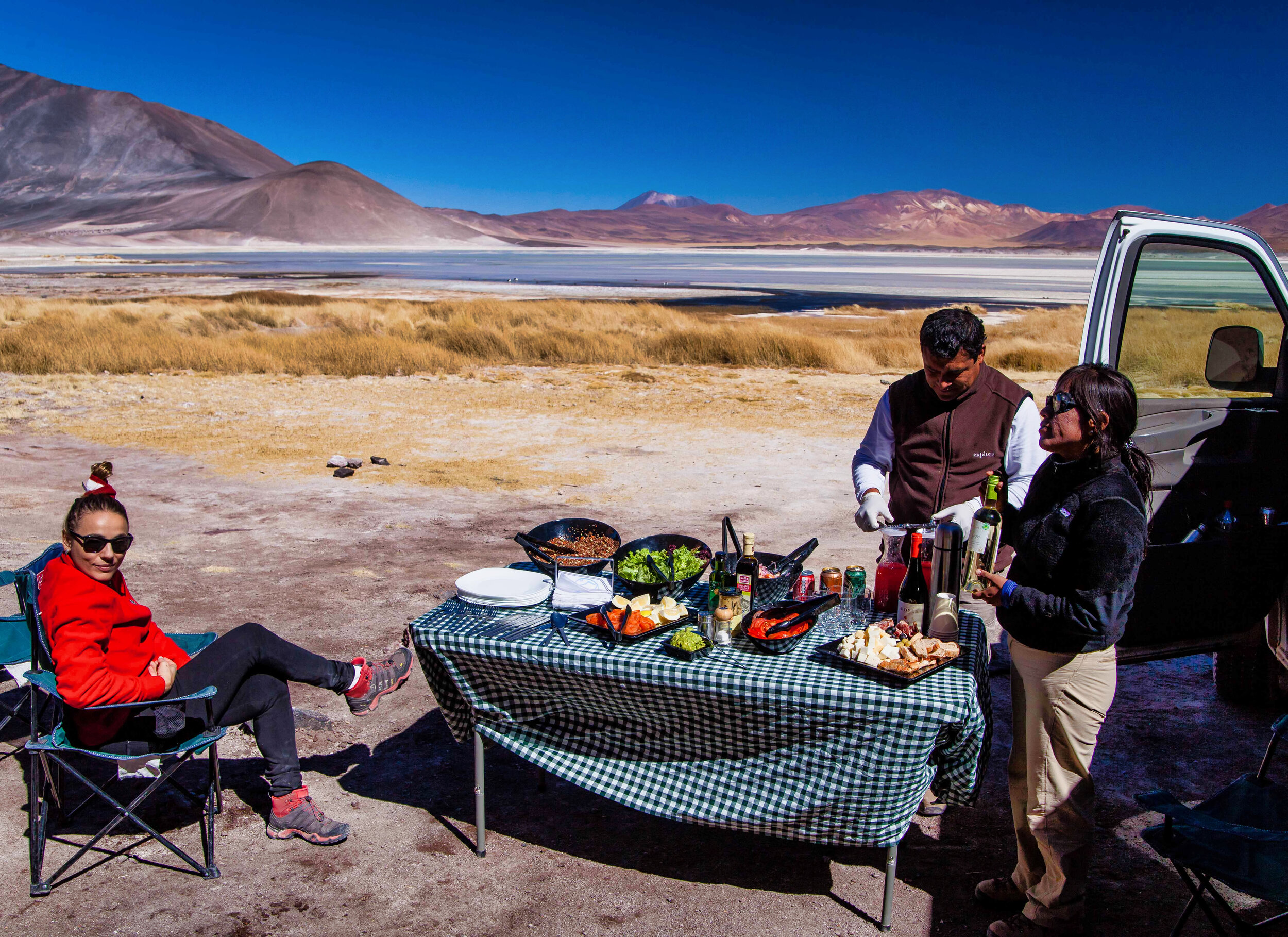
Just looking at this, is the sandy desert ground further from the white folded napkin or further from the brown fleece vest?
the brown fleece vest

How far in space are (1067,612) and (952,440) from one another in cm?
141

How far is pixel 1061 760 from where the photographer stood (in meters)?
2.84

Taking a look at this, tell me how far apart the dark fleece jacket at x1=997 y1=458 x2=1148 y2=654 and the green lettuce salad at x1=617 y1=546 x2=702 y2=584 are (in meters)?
1.21

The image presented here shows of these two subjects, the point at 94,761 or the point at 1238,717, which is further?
the point at 1238,717

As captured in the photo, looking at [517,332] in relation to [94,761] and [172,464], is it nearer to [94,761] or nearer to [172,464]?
[172,464]

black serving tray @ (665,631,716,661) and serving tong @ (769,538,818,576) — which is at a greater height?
serving tong @ (769,538,818,576)

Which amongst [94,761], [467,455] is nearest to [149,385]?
[467,455]

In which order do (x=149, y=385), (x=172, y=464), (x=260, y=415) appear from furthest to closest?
(x=149, y=385) < (x=260, y=415) < (x=172, y=464)

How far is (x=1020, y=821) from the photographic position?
299cm

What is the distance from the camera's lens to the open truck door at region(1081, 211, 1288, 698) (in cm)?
406

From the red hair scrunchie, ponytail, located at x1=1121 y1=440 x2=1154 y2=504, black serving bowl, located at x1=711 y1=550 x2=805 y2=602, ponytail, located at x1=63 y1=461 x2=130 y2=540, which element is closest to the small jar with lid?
black serving bowl, located at x1=711 y1=550 x2=805 y2=602

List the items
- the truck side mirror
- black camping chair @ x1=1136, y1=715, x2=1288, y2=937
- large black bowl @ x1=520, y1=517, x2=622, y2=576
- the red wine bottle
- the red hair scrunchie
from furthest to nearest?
the truck side mirror < large black bowl @ x1=520, y1=517, x2=622, y2=576 < the red hair scrunchie < the red wine bottle < black camping chair @ x1=1136, y1=715, x2=1288, y2=937

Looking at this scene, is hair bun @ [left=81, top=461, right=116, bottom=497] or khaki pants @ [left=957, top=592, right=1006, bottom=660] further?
khaki pants @ [left=957, top=592, right=1006, bottom=660]

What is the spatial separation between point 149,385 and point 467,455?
790 centimetres
